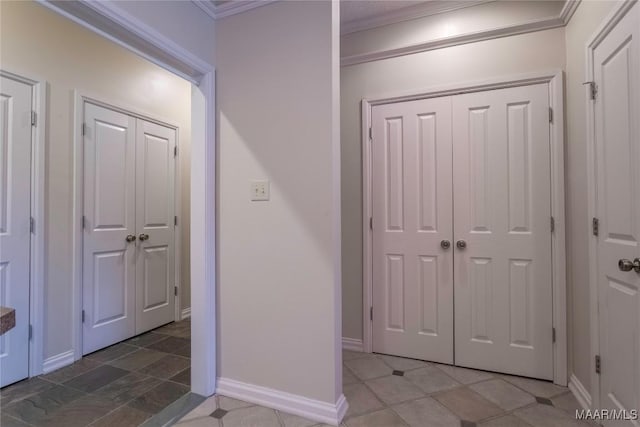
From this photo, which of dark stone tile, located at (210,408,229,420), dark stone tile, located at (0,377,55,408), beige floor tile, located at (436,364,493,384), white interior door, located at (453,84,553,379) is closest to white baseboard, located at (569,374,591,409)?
white interior door, located at (453,84,553,379)

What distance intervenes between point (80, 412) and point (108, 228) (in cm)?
139

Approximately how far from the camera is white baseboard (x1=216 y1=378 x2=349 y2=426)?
5.37ft

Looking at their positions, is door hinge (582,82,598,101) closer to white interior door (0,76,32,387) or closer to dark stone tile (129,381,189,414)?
dark stone tile (129,381,189,414)

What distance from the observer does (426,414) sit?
1698 mm

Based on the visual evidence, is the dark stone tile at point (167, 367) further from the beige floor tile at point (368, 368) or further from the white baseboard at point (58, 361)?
the beige floor tile at point (368, 368)

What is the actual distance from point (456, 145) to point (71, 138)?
9.40ft

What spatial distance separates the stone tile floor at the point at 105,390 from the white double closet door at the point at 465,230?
1.57m

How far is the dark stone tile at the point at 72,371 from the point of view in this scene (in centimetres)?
208

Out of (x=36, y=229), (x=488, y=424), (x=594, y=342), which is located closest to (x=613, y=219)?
(x=594, y=342)

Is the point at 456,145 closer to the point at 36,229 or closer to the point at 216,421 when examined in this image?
the point at 216,421

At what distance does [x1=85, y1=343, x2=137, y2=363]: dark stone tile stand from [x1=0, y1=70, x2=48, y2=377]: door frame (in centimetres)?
35

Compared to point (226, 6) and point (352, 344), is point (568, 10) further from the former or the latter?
point (352, 344)

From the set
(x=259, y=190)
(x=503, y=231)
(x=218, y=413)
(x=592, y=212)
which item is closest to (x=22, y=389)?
(x=218, y=413)

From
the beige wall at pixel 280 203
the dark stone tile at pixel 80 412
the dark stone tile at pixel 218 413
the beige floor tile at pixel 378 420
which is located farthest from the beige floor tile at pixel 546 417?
the dark stone tile at pixel 80 412
